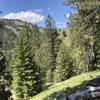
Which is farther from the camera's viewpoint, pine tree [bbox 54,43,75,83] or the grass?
pine tree [bbox 54,43,75,83]

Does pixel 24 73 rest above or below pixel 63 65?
above

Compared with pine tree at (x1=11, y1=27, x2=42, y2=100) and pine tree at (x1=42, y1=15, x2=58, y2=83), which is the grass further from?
pine tree at (x1=42, y1=15, x2=58, y2=83)

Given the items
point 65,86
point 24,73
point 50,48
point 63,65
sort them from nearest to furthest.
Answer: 1. point 65,86
2. point 24,73
3. point 63,65
4. point 50,48

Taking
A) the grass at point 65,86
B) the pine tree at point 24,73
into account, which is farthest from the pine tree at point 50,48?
the grass at point 65,86

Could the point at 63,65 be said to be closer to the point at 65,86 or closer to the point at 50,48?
the point at 50,48

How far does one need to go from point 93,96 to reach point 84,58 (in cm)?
3968

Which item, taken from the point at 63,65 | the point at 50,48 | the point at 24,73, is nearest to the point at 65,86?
the point at 24,73

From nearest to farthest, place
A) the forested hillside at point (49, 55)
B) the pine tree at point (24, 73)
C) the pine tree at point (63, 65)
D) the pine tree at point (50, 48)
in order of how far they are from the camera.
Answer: the forested hillside at point (49, 55) < the pine tree at point (24, 73) < the pine tree at point (63, 65) < the pine tree at point (50, 48)

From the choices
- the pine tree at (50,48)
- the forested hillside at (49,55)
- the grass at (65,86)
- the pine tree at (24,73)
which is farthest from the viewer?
the pine tree at (50,48)

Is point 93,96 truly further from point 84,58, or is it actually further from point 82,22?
point 84,58

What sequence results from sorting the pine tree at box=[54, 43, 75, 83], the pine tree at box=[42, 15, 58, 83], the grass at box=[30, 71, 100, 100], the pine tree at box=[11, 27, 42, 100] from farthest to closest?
the pine tree at box=[42, 15, 58, 83] → the pine tree at box=[54, 43, 75, 83] → the pine tree at box=[11, 27, 42, 100] → the grass at box=[30, 71, 100, 100]

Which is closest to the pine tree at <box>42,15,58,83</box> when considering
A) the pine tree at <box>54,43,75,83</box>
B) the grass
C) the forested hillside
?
the forested hillside

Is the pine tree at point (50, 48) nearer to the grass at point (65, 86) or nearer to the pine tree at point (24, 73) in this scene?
the pine tree at point (24, 73)

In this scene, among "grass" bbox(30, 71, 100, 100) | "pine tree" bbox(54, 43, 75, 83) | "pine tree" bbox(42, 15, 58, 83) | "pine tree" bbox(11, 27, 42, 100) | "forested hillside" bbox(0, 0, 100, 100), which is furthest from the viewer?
"pine tree" bbox(42, 15, 58, 83)
